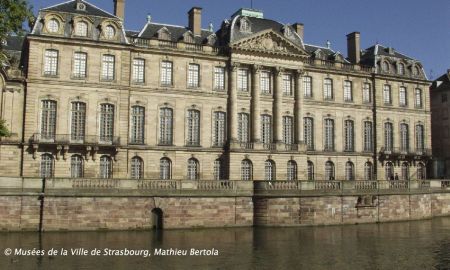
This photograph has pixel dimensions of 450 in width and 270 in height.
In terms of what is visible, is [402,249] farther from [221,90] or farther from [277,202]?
[221,90]

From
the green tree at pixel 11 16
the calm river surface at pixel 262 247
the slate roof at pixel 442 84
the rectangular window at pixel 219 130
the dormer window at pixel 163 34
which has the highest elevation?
the dormer window at pixel 163 34

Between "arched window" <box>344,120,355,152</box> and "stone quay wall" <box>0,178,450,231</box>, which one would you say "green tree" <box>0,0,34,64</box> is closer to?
"stone quay wall" <box>0,178,450,231</box>

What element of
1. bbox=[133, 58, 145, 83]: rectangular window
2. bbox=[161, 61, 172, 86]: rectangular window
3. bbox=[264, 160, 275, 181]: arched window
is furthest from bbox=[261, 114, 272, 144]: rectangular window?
bbox=[133, 58, 145, 83]: rectangular window

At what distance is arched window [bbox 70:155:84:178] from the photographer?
36562mm

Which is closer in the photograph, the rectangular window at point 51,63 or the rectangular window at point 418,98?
the rectangular window at point 51,63

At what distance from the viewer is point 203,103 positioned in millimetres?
41250

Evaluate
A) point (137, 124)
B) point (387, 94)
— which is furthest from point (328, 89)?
point (137, 124)

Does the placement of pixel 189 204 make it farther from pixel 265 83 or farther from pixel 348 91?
pixel 348 91

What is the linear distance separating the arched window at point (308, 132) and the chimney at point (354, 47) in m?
8.85

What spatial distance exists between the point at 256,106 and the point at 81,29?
14765 mm

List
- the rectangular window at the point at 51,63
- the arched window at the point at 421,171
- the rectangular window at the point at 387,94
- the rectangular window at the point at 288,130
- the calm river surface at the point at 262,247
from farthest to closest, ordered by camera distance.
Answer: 1. the arched window at the point at 421,171
2. the rectangular window at the point at 387,94
3. the rectangular window at the point at 288,130
4. the rectangular window at the point at 51,63
5. the calm river surface at the point at 262,247

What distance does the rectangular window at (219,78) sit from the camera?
137ft

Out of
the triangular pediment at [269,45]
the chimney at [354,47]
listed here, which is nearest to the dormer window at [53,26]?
the triangular pediment at [269,45]

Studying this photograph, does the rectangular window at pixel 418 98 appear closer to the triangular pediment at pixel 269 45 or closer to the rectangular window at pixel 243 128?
the triangular pediment at pixel 269 45
